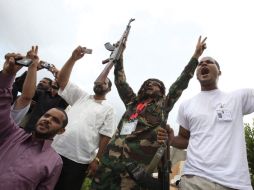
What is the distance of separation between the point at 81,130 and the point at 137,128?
898 millimetres

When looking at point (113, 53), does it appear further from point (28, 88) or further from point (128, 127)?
point (28, 88)

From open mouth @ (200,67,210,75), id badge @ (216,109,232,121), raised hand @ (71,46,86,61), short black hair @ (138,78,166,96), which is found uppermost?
raised hand @ (71,46,86,61)

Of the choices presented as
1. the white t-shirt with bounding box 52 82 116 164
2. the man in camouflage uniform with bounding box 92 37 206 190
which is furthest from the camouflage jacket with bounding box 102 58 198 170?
the white t-shirt with bounding box 52 82 116 164

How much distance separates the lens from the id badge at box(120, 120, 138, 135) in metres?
3.77

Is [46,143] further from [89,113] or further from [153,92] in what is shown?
[153,92]

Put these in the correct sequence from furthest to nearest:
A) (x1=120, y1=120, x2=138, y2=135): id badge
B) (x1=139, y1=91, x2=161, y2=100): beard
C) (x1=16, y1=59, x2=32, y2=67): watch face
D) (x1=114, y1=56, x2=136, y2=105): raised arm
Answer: (x1=114, y1=56, x2=136, y2=105): raised arm
(x1=139, y1=91, x2=161, y2=100): beard
(x1=120, y1=120, x2=138, y2=135): id badge
(x1=16, y1=59, x2=32, y2=67): watch face

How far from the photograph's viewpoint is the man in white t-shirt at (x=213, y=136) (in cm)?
302

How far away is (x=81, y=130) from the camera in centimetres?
427

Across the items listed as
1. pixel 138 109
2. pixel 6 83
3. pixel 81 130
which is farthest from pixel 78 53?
pixel 6 83

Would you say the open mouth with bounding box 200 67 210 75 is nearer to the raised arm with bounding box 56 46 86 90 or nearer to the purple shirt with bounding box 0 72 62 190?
the raised arm with bounding box 56 46 86 90

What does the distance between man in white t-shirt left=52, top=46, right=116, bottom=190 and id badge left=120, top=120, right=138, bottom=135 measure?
0.65 metres

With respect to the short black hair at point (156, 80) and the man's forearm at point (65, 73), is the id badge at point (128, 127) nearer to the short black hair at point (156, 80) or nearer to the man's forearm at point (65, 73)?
the short black hair at point (156, 80)

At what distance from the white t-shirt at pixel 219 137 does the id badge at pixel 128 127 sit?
60cm

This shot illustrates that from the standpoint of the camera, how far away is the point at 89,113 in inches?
176
